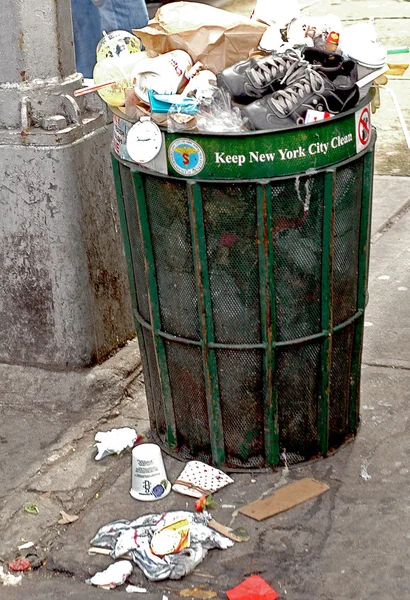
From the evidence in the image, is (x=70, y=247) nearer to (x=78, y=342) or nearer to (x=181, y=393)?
(x=78, y=342)

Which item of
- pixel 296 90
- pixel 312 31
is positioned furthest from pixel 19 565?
pixel 312 31

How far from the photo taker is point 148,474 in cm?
308

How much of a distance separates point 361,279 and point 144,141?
35.1 inches

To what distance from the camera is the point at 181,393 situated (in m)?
3.17

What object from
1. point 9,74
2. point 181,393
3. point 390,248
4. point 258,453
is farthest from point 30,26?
point 390,248

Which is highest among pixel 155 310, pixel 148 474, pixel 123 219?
pixel 123 219

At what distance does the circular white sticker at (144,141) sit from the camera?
2732mm

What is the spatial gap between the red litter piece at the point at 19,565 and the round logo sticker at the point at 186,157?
1309mm

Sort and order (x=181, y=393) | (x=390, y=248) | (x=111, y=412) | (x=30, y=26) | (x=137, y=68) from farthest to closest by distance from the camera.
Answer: (x=390, y=248) < (x=111, y=412) < (x=30, y=26) < (x=181, y=393) < (x=137, y=68)

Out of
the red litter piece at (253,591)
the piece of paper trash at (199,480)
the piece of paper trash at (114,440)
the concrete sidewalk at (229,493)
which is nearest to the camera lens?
the red litter piece at (253,591)

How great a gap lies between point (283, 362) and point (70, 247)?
1.08 m

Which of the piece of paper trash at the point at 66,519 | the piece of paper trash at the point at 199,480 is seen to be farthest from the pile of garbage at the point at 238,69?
the piece of paper trash at the point at 66,519

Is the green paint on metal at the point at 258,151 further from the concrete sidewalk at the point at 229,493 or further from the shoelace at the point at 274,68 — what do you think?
the concrete sidewalk at the point at 229,493

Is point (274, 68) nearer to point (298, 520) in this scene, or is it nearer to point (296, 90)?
point (296, 90)
